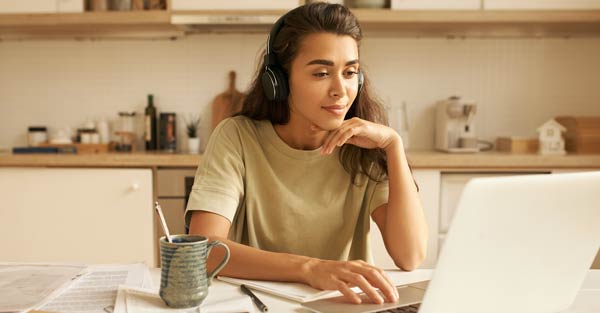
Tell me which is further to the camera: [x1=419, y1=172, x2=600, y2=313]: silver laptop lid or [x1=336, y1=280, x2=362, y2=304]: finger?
[x1=336, y1=280, x2=362, y2=304]: finger

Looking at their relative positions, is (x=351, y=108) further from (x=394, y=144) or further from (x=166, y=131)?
(x=166, y=131)

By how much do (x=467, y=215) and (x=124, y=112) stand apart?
272 cm

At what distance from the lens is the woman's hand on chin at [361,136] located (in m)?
1.26

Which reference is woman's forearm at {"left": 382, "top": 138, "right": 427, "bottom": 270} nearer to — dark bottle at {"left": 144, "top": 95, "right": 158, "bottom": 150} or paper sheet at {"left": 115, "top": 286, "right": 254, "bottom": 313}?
paper sheet at {"left": 115, "top": 286, "right": 254, "bottom": 313}

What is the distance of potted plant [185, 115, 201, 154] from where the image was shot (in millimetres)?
2967

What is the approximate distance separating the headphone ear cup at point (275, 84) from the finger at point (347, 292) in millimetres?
573

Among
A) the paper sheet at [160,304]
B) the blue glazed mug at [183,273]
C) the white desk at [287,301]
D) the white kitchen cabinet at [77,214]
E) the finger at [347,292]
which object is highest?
the blue glazed mug at [183,273]

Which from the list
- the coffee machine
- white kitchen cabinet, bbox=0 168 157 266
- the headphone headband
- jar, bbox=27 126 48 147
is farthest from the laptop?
jar, bbox=27 126 48 147

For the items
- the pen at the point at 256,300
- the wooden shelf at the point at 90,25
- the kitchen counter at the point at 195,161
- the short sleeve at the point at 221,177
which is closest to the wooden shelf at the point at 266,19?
the wooden shelf at the point at 90,25

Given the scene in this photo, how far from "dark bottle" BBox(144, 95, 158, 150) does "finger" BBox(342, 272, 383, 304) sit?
2.29 meters

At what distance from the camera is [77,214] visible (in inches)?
103

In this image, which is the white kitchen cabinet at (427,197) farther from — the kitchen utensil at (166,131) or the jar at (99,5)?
the jar at (99,5)

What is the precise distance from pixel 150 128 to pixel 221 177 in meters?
1.84

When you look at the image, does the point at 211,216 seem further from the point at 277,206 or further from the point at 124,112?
the point at 124,112
